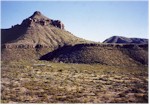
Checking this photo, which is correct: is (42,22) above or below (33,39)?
above

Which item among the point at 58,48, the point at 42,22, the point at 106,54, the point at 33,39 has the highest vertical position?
the point at 42,22

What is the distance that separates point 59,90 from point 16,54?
1823 inches

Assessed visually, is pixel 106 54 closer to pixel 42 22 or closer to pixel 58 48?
pixel 58 48

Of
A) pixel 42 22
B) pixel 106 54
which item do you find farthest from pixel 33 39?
pixel 106 54

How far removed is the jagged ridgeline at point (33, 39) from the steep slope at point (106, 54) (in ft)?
23.9

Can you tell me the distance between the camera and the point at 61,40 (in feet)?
281

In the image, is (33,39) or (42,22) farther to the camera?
(42,22)

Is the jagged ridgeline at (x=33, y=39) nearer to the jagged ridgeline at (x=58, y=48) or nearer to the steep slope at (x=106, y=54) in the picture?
the jagged ridgeline at (x=58, y=48)

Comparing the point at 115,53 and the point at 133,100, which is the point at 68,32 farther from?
the point at 133,100

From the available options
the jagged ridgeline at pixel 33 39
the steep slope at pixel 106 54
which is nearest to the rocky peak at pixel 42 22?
the jagged ridgeline at pixel 33 39

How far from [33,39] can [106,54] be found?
28724 mm

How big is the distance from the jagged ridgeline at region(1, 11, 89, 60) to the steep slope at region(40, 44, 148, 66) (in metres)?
7.30

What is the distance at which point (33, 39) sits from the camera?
81625 mm

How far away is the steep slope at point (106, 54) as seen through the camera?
187 feet
